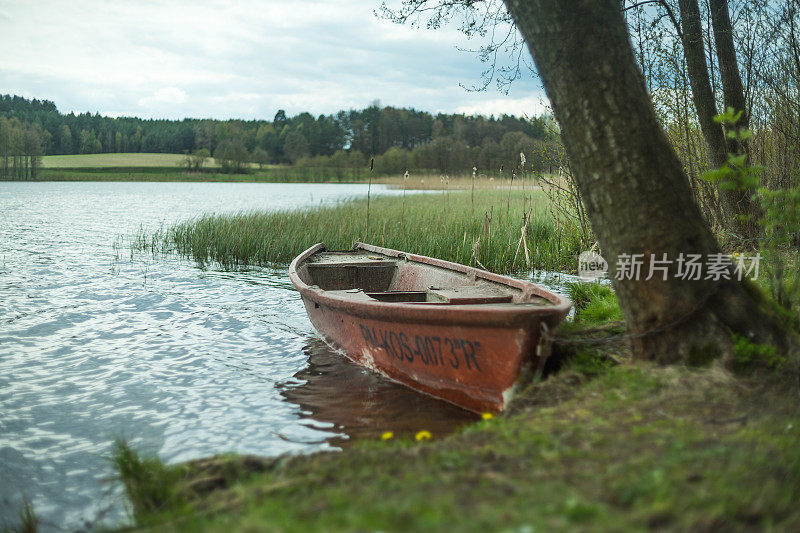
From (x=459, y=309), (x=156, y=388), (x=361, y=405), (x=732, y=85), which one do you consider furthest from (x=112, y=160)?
(x=459, y=309)

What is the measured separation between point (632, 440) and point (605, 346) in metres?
1.49

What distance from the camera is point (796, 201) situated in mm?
3215

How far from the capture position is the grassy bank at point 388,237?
1033cm

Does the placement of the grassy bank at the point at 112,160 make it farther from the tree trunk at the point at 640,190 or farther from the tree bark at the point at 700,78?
the tree trunk at the point at 640,190

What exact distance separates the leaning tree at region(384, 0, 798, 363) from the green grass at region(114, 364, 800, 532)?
28 cm

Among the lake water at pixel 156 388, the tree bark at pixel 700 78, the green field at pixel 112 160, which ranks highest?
the green field at pixel 112 160

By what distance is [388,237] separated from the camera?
1134 centimetres

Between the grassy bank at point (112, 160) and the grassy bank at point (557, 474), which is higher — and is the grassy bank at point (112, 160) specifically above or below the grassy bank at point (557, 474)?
above

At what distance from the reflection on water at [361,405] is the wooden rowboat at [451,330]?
0.10 metres

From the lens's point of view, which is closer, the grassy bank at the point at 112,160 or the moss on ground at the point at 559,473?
the moss on ground at the point at 559,473

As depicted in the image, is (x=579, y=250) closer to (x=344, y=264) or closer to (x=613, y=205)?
(x=344, y=264)

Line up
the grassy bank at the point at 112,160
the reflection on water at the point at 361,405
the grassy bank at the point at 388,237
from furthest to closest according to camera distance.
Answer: the grassy bank at the point at 112,160, the grassy bank at the point at 388,237, the reflection on water at the point at 361,405

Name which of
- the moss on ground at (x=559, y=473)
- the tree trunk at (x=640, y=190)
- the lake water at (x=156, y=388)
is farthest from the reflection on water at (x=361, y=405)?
the tree trunk at (x=640, y=190)

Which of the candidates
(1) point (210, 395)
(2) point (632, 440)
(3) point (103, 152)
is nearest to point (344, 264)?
(1) point (210, 395)
